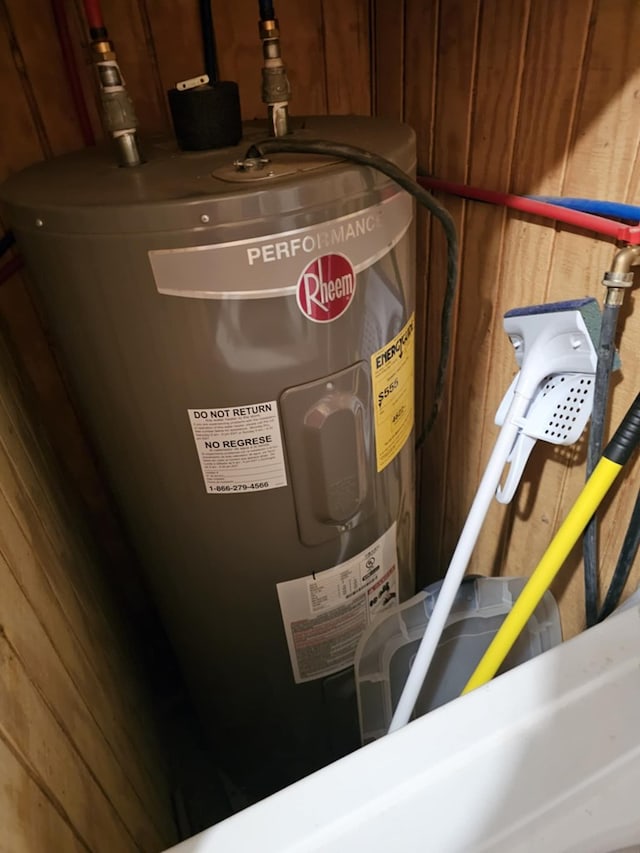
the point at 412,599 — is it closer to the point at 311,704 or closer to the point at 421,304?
the point at 311,704

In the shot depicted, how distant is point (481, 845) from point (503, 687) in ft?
0.39

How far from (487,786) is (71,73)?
2.85 ft

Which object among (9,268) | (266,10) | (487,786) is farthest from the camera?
(9,268)

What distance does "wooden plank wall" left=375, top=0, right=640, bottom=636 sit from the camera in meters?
0.61

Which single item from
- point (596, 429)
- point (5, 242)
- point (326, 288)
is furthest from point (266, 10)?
point (596, 429)

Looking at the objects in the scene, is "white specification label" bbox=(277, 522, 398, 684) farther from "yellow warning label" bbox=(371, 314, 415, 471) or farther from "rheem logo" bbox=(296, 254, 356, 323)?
"rheem logo" bbox=(296, 254, 356, 323)

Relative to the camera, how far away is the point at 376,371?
0.64m

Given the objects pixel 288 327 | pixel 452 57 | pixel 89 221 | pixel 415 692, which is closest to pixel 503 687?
pixel 415 692

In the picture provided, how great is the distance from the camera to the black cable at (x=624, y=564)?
70 centimetres

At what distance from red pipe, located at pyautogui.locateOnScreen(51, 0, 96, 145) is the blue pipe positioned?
568mm

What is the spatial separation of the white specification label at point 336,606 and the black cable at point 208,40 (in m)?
0.61

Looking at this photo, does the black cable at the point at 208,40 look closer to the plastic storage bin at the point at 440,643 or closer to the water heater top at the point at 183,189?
the water heater top at the point at 183,189

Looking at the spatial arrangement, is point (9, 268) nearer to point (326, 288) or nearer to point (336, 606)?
point (326, 288)

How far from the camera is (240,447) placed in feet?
1.97
